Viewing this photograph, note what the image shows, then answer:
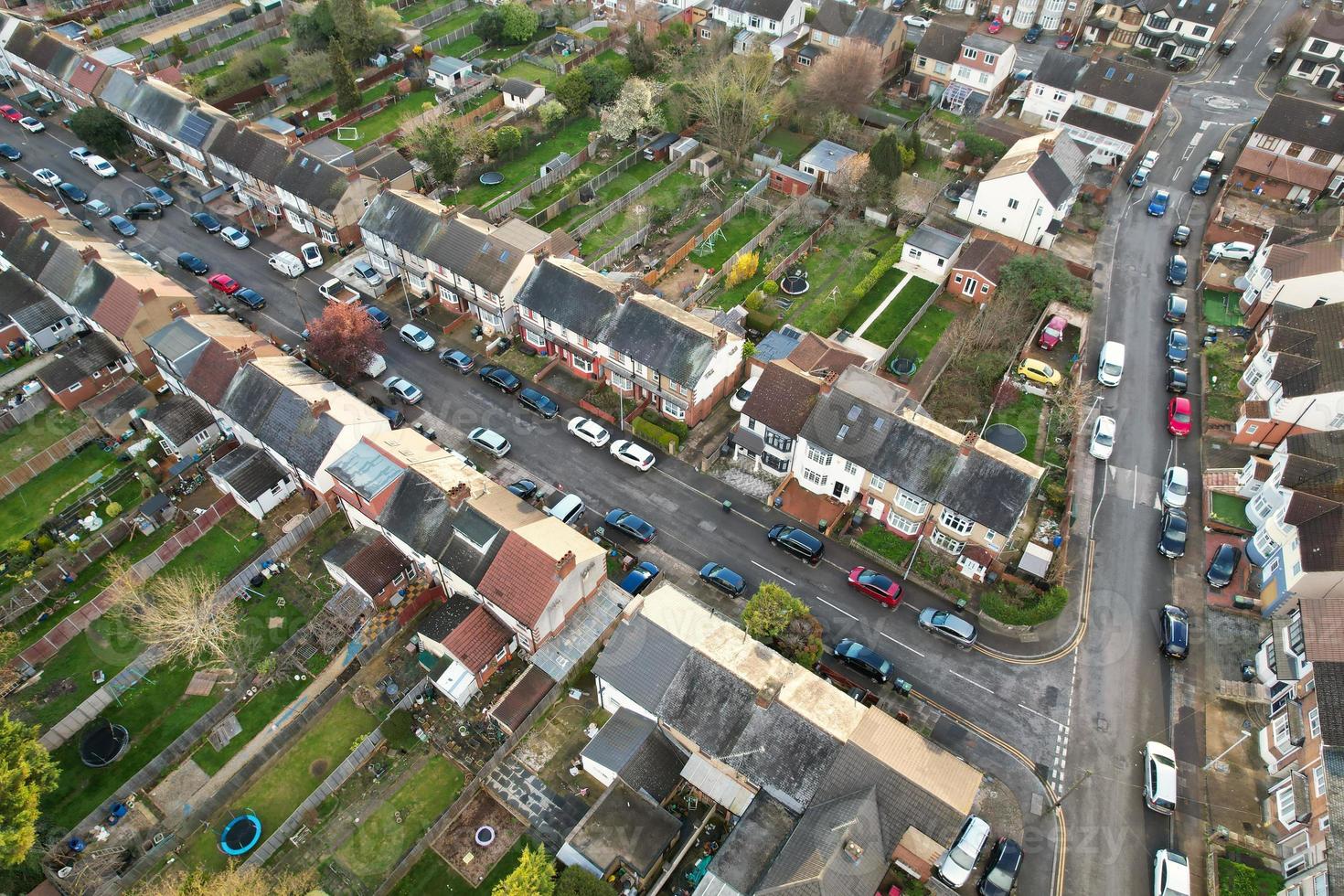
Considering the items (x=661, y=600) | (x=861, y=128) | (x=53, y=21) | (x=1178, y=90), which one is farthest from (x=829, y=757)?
(x=53, y=21)

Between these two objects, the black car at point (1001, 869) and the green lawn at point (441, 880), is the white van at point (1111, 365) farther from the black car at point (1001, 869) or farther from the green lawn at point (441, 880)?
the green lawn at point (441, 880)

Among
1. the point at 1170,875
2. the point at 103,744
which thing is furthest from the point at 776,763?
the point at 103,744

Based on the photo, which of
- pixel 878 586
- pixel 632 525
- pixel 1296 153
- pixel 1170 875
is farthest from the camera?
pixel 1296 153

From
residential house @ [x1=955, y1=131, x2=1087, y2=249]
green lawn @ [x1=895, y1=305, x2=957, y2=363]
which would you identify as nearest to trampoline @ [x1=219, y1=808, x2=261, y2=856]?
green lawn @ [x1=895, y1=305, x2=957, y2=363]

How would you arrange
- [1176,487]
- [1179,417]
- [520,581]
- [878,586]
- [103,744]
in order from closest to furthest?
[103,744], [520,581], [878,586], [1176,487], [1179,417]

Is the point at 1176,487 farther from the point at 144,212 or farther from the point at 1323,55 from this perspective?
the point at 144,212

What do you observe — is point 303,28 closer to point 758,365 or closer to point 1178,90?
→ point 758,365

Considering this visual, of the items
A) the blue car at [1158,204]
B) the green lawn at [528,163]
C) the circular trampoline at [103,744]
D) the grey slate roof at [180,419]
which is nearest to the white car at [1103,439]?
the blue car at [1158,204]
